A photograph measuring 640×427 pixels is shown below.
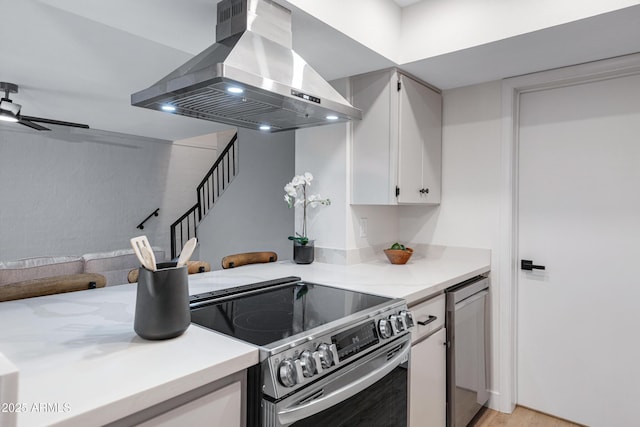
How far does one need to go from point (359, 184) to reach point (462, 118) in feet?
3.07

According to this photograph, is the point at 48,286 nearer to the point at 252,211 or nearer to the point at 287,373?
the point at 287,373

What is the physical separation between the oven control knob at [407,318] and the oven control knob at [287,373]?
2.04 feet

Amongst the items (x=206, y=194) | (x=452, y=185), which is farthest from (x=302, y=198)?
(x=206, y=194)

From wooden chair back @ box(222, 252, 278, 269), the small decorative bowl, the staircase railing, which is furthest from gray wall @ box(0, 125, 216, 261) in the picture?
the small decorative bowl

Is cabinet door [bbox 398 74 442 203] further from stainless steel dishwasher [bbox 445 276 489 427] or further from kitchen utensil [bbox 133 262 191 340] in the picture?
kitchen utensil [bbox 133 262 191 340]

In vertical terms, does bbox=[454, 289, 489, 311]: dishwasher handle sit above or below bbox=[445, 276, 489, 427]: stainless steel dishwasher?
above

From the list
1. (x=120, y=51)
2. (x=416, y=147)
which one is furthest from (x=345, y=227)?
(x=120, y=51)

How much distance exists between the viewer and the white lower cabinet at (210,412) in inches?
32.7

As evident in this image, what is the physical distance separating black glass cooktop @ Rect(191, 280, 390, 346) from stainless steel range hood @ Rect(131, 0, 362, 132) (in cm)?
77

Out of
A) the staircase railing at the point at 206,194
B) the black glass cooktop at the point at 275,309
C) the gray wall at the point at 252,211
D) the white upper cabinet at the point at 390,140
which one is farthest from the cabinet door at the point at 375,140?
the staircase railing at the point at 206,194

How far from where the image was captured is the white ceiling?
1.59 meters

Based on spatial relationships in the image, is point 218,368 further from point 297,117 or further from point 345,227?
point 345,227

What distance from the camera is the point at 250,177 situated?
5.86 metres

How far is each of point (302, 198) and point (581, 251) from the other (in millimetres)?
1745
